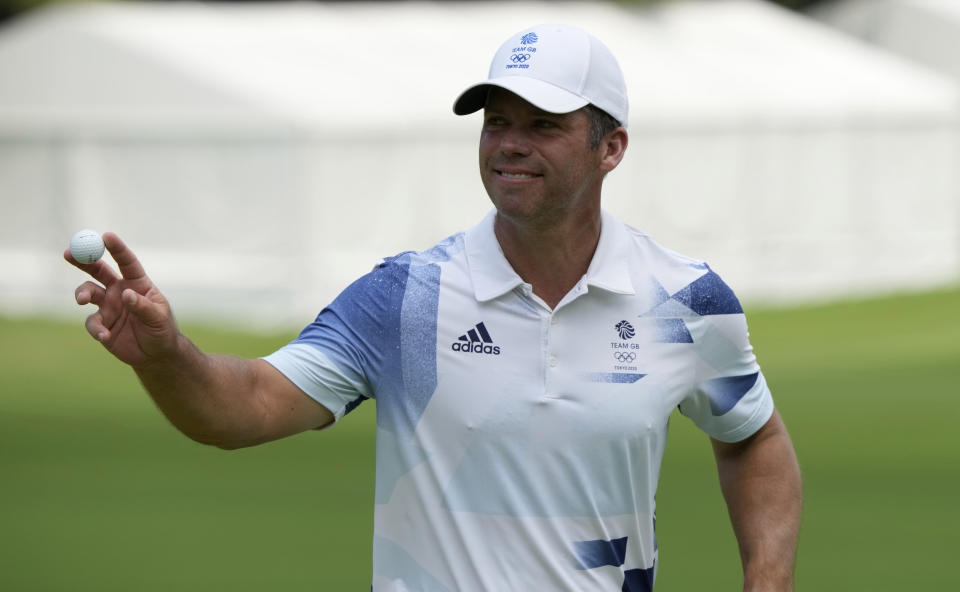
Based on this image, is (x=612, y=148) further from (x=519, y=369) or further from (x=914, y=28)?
(x=914, y=28)

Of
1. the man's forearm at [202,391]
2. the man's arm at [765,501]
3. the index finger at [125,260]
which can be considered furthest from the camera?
the man's arm at [765,501]

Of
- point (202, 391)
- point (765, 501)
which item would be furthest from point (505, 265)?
point (765, 501)

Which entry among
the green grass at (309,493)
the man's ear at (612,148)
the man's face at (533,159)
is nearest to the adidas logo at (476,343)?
the man's face at (533,159)

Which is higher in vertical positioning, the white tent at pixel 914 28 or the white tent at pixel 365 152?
the white tent at pixel 914 28

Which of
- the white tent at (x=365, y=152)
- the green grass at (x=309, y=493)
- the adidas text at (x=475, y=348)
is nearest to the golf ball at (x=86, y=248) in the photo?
the adidas text at (x=475, y=348)

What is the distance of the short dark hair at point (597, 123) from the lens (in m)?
3.90

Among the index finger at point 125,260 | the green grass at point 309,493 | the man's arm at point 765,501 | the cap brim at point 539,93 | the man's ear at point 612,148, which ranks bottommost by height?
the green grass at point 309,493

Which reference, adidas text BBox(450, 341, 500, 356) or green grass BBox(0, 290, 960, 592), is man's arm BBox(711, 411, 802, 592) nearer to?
adidas text BBox(450, 341, 500, 356)

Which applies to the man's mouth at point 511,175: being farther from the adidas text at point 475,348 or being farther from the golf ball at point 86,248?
the golf ball at point 86,248

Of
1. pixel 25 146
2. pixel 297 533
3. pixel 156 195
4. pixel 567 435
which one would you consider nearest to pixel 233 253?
pixel 156 195

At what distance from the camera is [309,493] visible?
11430 mm

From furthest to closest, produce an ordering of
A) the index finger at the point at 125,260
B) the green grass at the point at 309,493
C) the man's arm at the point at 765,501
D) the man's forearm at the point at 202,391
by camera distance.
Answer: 1. the green grass at the point at 309,493
2. the man's arm at the point at 765,501
3. the man's forearm at the point at 202,391
4. the index finger at the point at 125,260

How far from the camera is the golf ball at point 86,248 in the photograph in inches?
130

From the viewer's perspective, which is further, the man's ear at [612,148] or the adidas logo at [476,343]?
the man's ear at [612,148]
